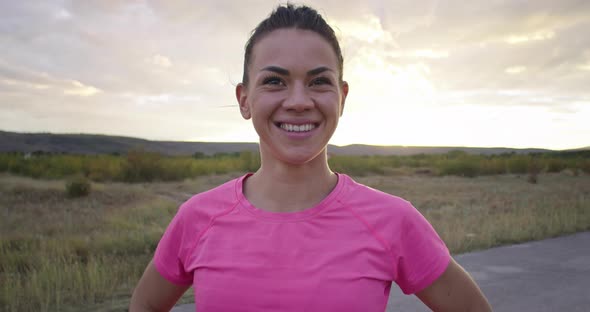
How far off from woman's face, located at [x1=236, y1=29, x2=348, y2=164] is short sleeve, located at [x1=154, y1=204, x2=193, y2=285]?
0.42 m

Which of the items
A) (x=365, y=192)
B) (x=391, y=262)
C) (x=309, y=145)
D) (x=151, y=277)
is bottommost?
(x=151, y=277)

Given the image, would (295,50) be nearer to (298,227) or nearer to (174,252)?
(298,227)

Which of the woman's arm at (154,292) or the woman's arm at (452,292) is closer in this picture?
the woman's arm at (452,292)

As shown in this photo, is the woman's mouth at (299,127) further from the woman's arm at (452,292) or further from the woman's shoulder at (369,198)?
the woman's arm at (452,292)

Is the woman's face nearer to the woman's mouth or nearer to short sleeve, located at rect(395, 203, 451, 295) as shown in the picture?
the woman's mouth

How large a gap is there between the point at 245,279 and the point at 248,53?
2.64 ft

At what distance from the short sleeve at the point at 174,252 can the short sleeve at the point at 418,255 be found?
2.37 feet

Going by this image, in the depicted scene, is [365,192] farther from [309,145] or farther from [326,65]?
[326,65]

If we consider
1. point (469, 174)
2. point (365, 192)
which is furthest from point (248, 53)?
point (469, 174)

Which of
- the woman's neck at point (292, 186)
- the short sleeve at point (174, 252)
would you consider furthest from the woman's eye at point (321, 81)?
the short sleeve at point (174, 252)

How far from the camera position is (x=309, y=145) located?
1.54m

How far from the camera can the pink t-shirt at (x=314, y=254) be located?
138 cm

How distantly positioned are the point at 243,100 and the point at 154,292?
30.3 inches

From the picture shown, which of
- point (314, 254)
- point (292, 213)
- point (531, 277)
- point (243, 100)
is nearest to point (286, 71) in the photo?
point (243, 100)
